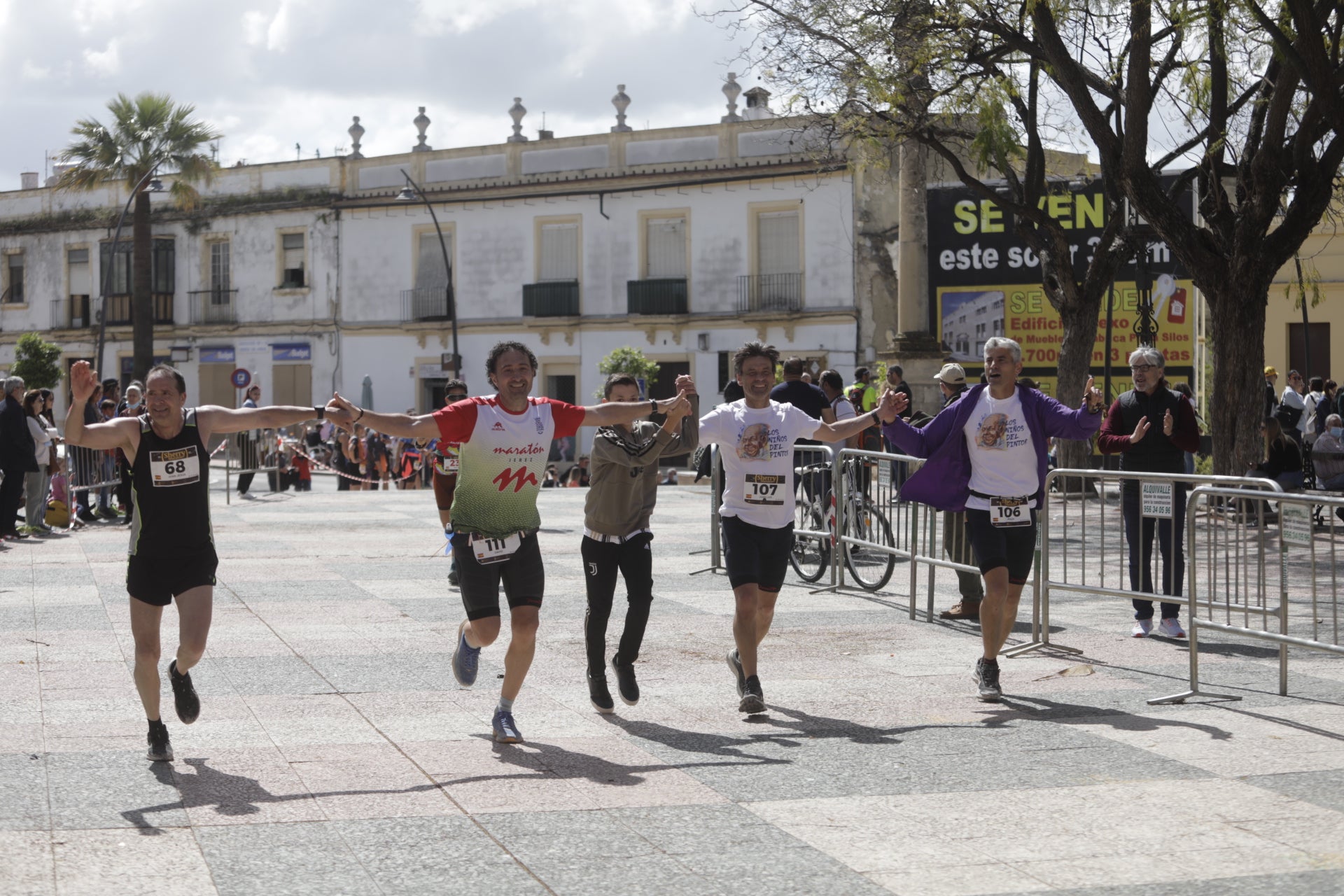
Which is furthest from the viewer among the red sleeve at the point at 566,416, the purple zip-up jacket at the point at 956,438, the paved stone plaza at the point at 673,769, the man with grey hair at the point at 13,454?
the man with grey hair at the point at 13,454

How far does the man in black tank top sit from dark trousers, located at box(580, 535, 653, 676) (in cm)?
165

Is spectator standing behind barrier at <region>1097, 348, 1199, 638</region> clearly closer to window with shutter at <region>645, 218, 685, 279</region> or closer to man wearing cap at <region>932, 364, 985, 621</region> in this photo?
man wearing cap at <region>932, 364, 985, 621</region>

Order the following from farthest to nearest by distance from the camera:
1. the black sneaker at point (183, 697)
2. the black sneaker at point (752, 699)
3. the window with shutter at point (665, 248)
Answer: the window with shutter at point (665, 248) < the black sneaker at point (752, 699) < the black sneaker at point (183, 697)

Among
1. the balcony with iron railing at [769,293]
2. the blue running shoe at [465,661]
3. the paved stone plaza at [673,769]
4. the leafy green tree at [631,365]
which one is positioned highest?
the balcony with iron railing at [769,293]

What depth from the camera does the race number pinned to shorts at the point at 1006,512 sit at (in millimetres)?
7766

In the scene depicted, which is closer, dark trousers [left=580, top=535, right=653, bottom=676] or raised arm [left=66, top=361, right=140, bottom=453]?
raised arm [left=66, top=361, right=140, bottom=453]

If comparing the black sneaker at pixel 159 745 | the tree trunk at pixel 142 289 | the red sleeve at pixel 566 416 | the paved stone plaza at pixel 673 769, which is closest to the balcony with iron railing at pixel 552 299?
the tree trunk at pixel 142 289

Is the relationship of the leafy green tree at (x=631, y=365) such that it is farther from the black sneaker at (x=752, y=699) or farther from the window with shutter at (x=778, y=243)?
the black sneaker at (x=752, y=699)

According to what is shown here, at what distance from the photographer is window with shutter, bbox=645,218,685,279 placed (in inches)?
1523

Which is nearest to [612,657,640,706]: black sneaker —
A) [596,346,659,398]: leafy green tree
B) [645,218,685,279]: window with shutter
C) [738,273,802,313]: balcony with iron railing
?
[596,346,659,398]: leafy green tree

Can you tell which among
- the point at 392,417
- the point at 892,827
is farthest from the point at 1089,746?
the point at 392,417

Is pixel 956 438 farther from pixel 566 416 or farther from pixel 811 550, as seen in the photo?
pixel 811 550

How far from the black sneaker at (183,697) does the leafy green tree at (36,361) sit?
126ft

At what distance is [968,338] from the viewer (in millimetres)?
29594
